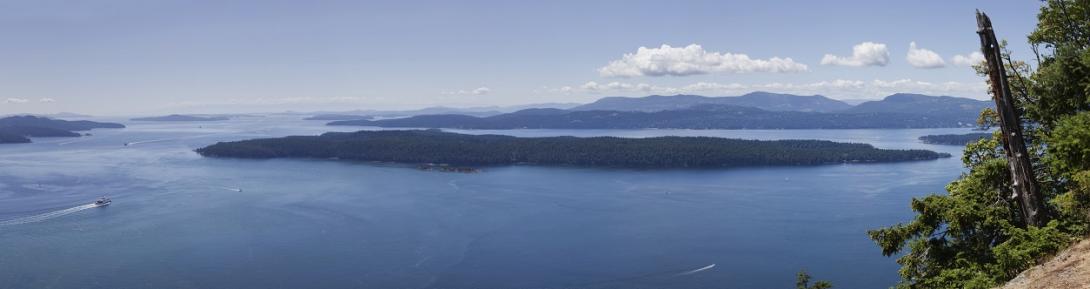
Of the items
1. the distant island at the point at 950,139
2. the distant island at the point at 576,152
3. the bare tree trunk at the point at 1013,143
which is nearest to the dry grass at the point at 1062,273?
the bare tree trunk at the point at 1013,143

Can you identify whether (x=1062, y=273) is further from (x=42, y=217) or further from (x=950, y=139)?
(x=950, y=139)

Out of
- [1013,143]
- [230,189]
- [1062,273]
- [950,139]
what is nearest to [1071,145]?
[1013,143]

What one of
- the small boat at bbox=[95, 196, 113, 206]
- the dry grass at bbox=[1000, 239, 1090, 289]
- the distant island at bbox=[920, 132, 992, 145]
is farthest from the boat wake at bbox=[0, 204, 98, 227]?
the distant island at bbox=[920, 132, 992, 145]

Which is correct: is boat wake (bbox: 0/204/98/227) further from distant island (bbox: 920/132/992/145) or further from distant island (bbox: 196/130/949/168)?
distant island (bbox: 920/132/992/145)

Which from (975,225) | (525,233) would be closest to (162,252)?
(525,233)

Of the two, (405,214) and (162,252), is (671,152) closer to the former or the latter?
(405,214)

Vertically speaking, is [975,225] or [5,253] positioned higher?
[975,225]
